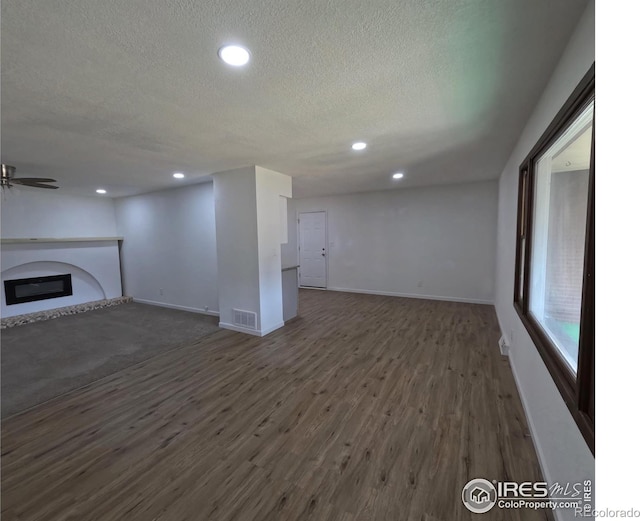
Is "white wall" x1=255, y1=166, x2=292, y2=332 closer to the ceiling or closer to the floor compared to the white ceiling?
closer to the floor

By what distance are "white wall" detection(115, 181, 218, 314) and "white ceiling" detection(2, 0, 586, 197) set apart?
194 cm

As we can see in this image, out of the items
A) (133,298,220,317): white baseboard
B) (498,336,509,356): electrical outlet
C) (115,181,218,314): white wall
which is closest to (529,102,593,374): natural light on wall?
(498,336,509,356): electrical outlet

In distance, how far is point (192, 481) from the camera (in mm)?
1626

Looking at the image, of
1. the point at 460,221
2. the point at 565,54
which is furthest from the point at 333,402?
the point at 460,221

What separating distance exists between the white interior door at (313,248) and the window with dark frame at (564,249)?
4697mm

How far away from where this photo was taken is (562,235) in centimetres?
188

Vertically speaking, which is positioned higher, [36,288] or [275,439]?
[36,288]

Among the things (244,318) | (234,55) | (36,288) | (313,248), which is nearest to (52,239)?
(36,288)

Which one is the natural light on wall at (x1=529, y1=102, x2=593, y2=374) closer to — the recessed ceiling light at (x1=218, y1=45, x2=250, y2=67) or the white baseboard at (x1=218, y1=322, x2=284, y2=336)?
the recessed ceiling light at (x1=218, y1=45, x2=250, y2=67)

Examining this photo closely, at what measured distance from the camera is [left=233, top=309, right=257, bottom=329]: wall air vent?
13.1 ft

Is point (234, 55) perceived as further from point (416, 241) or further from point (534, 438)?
point (416, 241)

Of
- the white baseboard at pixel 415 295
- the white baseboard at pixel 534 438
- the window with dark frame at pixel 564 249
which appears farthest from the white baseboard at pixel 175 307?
the window with dark frame at pixel 564 249

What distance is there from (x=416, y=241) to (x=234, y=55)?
524 cm

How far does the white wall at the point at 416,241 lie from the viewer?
5.43m
